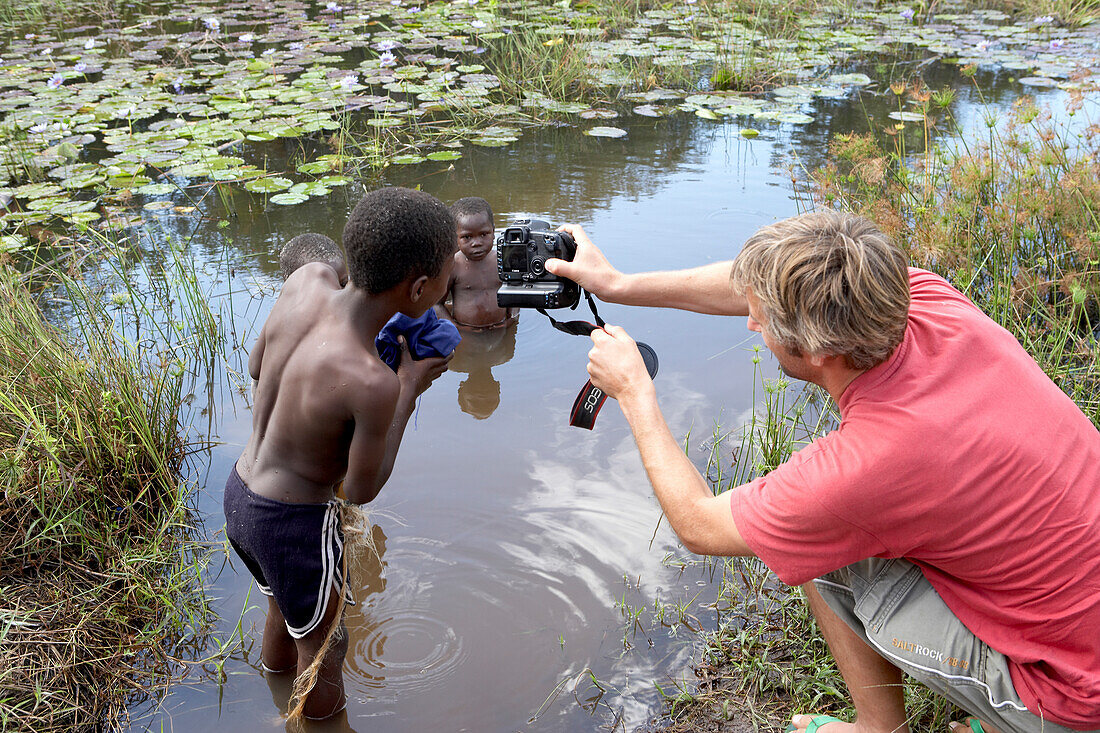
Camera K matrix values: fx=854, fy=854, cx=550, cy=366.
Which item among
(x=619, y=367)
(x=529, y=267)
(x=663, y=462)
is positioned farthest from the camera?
(x=529, y=267)

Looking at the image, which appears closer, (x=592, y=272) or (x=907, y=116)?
(x=592, y=272)

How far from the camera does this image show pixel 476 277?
4453mm

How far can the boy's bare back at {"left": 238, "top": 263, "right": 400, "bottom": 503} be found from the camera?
6.69 ft

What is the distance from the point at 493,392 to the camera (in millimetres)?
3990

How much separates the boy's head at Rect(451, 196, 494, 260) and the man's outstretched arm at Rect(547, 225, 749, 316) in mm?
1684

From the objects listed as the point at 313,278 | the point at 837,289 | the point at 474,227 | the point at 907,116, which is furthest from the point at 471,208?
the point at 907,116

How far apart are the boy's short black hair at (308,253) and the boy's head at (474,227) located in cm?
109

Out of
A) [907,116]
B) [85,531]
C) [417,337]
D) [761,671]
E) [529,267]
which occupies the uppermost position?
[529,267]

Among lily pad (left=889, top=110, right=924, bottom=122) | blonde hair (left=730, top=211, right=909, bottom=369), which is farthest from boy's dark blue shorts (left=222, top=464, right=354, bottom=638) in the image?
lily pad (left=889, top=110, right=924, bottom=122)

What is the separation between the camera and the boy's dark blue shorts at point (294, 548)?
7.08 feet

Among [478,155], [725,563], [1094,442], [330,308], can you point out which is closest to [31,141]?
[478,155]

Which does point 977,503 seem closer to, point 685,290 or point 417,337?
point 685,290

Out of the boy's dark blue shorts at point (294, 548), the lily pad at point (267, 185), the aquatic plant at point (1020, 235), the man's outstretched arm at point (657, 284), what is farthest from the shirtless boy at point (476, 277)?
the boy's dark blue shorts at point (294, 548)

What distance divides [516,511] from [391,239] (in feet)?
4.55
